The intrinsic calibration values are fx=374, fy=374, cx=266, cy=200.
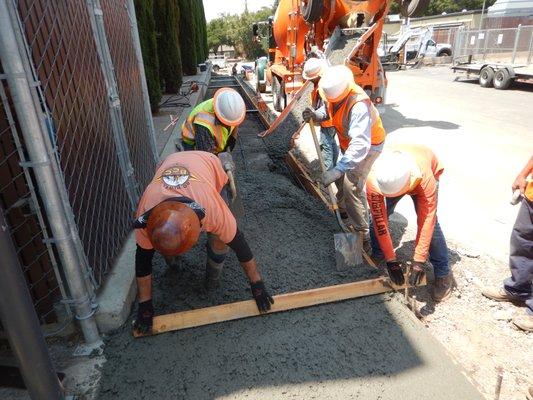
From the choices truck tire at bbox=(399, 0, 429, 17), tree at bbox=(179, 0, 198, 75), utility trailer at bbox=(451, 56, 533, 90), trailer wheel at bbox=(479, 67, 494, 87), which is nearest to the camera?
truck tire at bbox=(399, 0, 429, 17)

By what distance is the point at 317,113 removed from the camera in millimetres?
4809

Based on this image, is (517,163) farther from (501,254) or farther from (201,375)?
(201,375)

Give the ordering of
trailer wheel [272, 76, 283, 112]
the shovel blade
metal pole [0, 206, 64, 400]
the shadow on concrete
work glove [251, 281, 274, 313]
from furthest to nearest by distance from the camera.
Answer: trailer wheel [272, 76, 283, 112] → the shadow on concrete → the shovel blade → work glove [251, 281, 274, 313] → metal pole [0, 206, 64, 400]

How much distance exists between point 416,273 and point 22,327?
2653mm

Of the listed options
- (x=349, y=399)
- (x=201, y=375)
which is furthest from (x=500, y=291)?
(x=201, y=375)

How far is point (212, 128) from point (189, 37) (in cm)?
1241

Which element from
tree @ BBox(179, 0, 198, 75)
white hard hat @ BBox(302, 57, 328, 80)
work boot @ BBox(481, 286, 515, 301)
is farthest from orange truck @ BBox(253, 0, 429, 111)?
tree @ BBox(179, 0, 198, 75)

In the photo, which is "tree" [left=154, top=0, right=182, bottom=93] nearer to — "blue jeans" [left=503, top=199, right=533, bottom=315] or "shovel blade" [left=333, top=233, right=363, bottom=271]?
"shovel blade" [left=333, top=233, right=363, bottom=271]

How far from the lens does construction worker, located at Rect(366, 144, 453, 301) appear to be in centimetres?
282

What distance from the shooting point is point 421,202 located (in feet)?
9.78

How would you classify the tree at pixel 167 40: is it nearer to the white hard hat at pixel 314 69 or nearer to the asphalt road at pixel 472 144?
the asphalt road at pixel 472 144

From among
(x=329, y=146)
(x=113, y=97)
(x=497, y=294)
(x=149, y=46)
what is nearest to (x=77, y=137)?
(x=113, y=97)

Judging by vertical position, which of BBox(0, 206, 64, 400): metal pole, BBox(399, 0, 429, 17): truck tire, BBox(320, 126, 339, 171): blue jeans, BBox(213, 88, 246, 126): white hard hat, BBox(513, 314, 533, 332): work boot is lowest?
BBox(513, 314, 533, 332): work boot

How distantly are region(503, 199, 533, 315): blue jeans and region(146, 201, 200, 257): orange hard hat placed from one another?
8.65 ft
